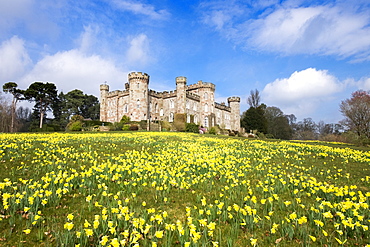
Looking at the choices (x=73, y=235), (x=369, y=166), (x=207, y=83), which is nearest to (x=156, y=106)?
(x=207, y=83)

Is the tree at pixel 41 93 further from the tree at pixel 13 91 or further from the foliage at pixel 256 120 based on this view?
the foliage at pixel 256 120

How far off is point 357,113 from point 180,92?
34.0 metres

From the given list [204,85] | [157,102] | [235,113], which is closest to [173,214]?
[157,102]

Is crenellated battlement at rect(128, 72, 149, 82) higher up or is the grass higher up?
crenellated battlement at rect(128, 72, 149, 82)

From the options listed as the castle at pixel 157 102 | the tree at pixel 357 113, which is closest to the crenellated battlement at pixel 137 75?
the castle at pixel 157 102

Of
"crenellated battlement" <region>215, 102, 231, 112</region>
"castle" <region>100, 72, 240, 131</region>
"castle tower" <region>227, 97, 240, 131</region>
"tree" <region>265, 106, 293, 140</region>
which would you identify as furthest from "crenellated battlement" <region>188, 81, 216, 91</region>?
"tree" <region>265, 106, 293, 140</region>

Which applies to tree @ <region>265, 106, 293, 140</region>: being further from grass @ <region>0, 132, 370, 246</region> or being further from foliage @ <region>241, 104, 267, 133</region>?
grass @ <region>0, 132, 370, 246</region>

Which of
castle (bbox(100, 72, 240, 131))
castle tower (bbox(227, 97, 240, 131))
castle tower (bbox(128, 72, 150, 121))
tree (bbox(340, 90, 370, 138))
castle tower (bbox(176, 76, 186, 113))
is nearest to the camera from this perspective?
tree (bbox(340, 90, 370, 138))

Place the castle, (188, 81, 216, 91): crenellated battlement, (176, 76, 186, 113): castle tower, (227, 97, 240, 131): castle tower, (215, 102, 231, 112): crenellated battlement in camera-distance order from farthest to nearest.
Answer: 1. (227, 97, 240, 131): castle tower
2. (215, 102, 231, 112): crenellated battlement
3. (188, 81, 216, 91): crenellated battlement
4. (176, 76, 186, 113): castle tower
5. the castle

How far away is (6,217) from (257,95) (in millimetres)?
67305

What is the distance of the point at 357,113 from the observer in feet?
118

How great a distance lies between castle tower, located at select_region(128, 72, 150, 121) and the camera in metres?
45.2

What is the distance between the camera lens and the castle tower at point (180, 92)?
48747mm

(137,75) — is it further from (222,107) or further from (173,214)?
(173,214)
